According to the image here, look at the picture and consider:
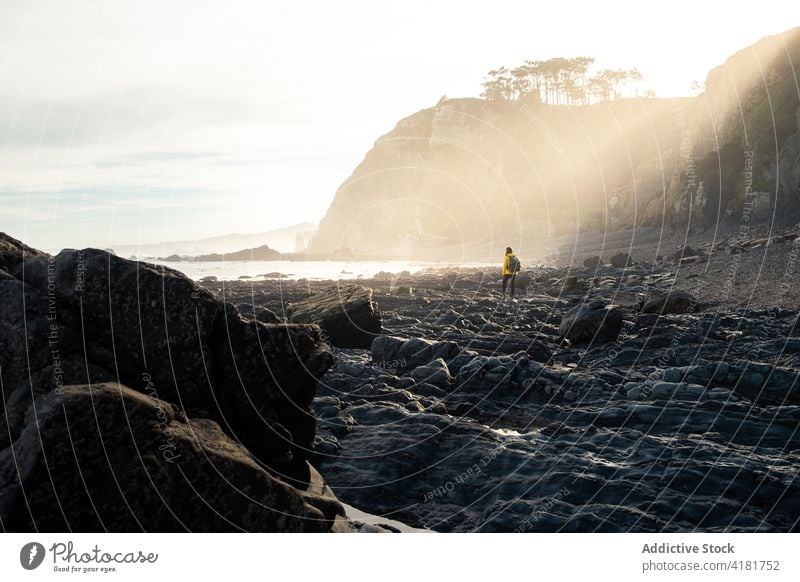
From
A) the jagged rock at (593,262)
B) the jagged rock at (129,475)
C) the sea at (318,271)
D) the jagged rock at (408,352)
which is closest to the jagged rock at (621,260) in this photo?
the jagged rock at (593,262)

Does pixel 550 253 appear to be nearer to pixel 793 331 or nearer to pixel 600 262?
pixel 600 262

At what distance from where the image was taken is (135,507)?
4957 millimetres

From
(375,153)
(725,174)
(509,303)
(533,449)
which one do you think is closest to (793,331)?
(533,449)

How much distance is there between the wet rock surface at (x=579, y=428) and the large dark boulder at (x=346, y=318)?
56.4 inches

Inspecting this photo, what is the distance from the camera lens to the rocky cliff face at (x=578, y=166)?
48.3m

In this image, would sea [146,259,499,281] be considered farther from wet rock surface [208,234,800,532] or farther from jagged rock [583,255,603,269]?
wet rock surface [208,234,800,532]

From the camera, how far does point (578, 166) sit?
347 ft

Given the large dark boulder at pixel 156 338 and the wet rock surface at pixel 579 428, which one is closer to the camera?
the large dark boulder at pixel 156 338

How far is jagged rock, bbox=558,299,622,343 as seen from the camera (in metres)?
17.0

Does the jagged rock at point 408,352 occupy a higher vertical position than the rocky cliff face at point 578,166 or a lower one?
lower

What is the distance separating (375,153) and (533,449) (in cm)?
16791

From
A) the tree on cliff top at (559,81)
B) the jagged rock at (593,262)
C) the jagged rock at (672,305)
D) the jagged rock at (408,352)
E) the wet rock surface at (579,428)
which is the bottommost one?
the wet rock surface at (579,428)

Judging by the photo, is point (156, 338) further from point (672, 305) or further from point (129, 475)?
point (672, 305)

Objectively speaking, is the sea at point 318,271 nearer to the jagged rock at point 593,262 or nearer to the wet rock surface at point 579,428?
the jagged rock at point 593,262
